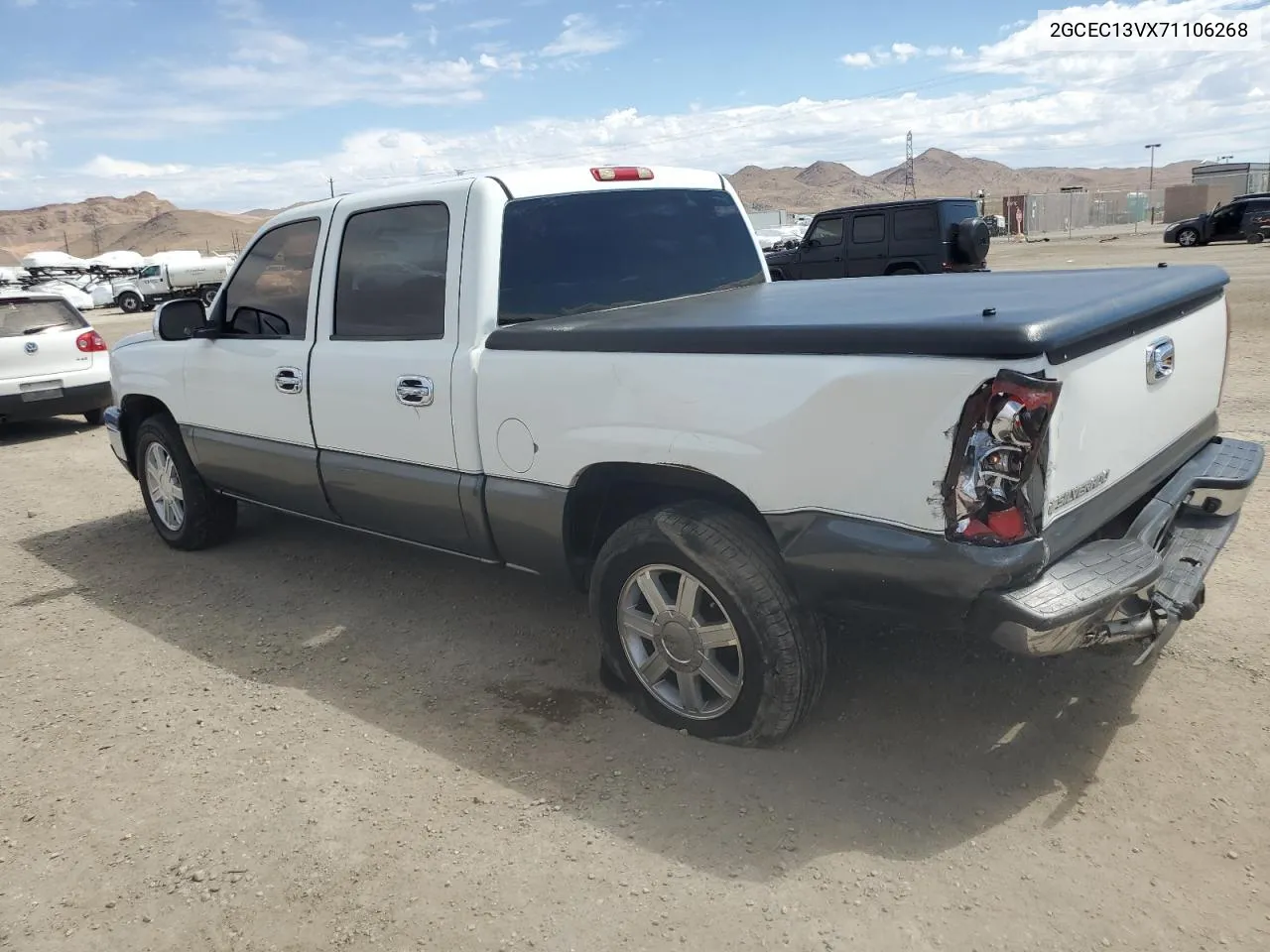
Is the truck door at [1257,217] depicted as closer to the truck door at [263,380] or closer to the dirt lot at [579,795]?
the dirt lot at [579,795]

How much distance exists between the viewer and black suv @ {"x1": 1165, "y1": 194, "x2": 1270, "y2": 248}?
29047 millimetres

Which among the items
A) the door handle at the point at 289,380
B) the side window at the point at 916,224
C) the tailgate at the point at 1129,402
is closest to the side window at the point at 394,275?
the door handle at the point at 289,380

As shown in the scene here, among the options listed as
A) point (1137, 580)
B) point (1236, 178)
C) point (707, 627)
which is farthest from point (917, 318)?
point (1236, 178)

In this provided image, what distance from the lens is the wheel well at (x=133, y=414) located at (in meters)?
5.87

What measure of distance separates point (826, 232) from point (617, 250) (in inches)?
562

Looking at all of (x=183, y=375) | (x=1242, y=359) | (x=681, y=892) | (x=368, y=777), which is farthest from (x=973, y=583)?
(x=1242, y=359)

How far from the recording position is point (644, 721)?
358 centimetres

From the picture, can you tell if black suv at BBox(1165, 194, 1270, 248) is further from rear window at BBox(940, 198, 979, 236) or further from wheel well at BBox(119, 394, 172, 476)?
wheel well at BBox(119, 394, 172, 476)

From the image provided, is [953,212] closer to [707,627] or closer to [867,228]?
[867,228]

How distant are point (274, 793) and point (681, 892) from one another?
4.92 feet

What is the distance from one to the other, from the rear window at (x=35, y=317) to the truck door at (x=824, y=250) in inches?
460

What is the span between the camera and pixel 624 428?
10.5 feet

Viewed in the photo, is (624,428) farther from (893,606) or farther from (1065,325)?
(1065,325)

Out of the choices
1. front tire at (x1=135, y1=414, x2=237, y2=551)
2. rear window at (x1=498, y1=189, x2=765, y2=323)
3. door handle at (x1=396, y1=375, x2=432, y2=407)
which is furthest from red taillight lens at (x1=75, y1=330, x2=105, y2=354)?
rear window at (x1=498, y1=189, x2=765, y2=323)
